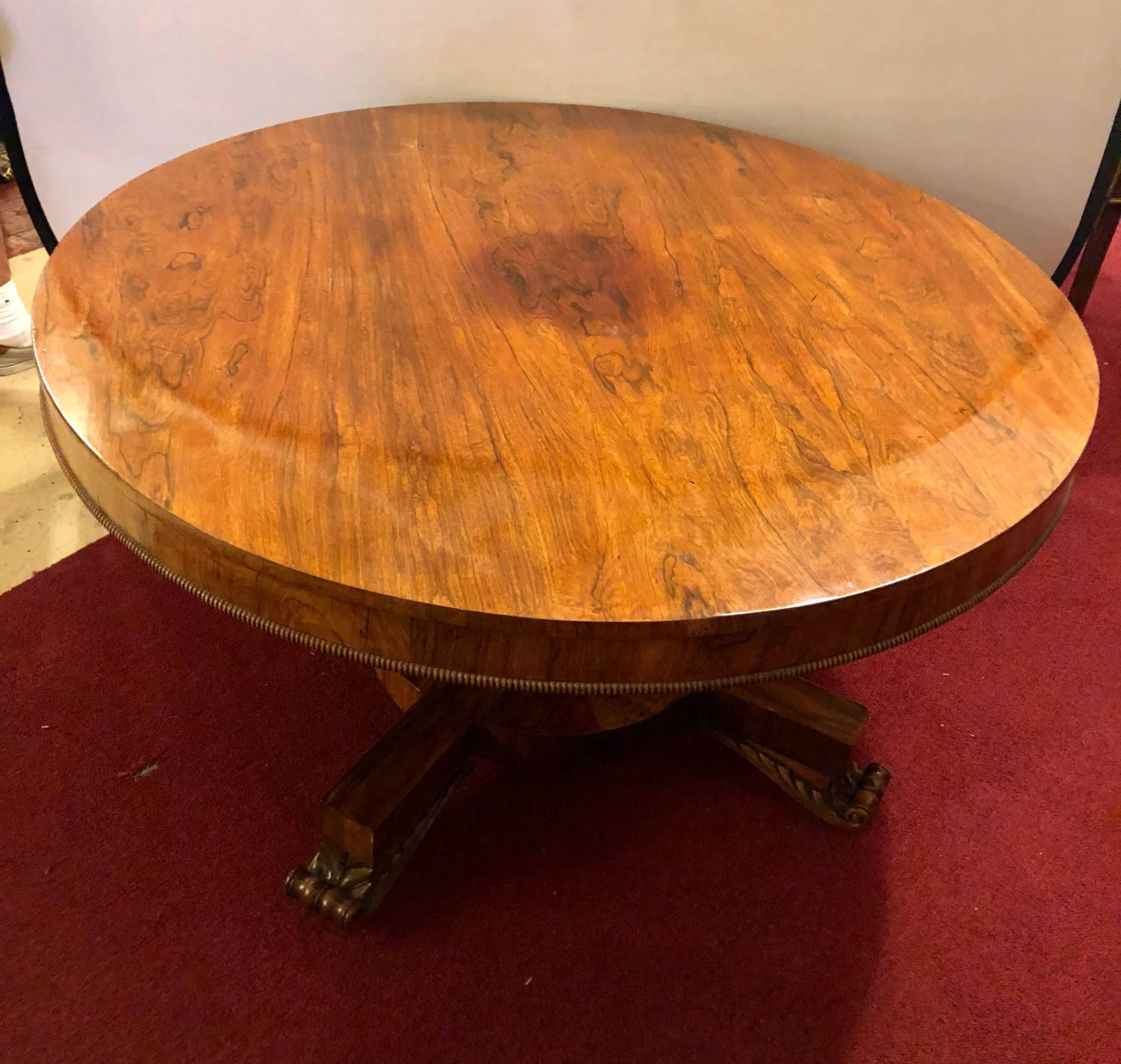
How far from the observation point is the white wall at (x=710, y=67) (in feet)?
3.81

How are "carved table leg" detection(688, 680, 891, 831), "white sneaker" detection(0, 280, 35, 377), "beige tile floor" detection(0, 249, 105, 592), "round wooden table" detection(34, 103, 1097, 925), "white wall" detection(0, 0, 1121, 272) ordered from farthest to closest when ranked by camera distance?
1. "white sneaker" detection(0, 280, 35, 377)
2. "beige tile floor" detection(0, 249, 105, 592)
3. "white wall" detection(0, 0, 1121, 272)
4. "carved table leg" detection(688, 680, 891, 831)
5. "round wooden table" detection(34, 103, 1097, 925)

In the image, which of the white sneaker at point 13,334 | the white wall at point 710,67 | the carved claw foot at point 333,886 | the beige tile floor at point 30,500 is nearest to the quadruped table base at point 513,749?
the carved claw foot at point 333,886

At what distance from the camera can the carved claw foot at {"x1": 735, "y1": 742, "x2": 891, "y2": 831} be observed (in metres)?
0.99

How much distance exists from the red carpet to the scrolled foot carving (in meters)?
0.03

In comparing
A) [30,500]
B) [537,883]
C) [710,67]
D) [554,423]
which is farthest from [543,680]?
[30,500]

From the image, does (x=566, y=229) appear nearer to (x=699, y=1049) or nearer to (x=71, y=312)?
(x=71, y=312)

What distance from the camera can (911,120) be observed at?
4.04 feet

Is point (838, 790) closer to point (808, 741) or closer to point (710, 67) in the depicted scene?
point (808, 741)

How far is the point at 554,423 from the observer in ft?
2.14

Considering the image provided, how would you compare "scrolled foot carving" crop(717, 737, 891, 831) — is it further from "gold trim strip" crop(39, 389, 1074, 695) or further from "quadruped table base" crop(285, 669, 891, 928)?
"gold trim strip" crop(39, 389, 1074, 695)

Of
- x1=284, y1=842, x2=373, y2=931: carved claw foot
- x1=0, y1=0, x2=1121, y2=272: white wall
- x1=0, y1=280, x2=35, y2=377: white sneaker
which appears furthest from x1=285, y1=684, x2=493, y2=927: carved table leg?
x1=0, y1=280, x2=35, y2=377: white sneaker

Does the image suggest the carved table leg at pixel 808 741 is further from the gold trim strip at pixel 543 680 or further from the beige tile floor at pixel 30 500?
the beige tile floor at pixel 30 500

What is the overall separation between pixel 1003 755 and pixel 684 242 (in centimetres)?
74

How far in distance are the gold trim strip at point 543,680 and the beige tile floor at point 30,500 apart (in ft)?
2.64
